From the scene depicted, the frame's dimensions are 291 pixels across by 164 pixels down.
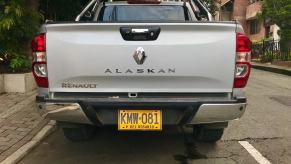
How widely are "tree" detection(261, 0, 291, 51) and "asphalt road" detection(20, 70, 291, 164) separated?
14180 millimetres

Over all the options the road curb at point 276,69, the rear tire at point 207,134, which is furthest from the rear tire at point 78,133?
the road curb at point 276,69

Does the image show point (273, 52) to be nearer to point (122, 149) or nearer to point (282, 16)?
point (282, 16)

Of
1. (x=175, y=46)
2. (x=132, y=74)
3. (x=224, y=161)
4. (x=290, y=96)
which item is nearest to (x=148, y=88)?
(x=132, y=74)

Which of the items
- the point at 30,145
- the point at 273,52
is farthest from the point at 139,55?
the point at 273,52

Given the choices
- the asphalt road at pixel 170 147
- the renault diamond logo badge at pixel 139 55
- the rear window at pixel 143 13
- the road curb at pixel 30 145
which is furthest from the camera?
the rear window at pixel 143 13

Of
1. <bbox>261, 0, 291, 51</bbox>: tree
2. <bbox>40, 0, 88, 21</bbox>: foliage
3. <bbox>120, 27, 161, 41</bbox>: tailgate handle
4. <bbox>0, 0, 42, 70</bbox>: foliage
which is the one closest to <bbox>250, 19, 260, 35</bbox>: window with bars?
<bbox>261, 0, 291, 51</bbox>: tree

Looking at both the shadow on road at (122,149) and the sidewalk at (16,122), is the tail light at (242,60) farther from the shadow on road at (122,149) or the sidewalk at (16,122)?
the sidewalk at (16,122)

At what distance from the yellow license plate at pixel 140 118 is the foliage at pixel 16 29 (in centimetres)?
484

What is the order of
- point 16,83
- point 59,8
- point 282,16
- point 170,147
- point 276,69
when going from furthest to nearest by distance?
point 282,16 → point 276,69 → point 59,8 → point 16,83 → point 170,147

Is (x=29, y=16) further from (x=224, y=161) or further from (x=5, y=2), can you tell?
(x=224, y=161)

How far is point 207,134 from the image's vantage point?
18.7 feet

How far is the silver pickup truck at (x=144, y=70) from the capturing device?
4.51 meters

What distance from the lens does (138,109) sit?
179 inches

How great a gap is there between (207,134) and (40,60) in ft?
7.52
